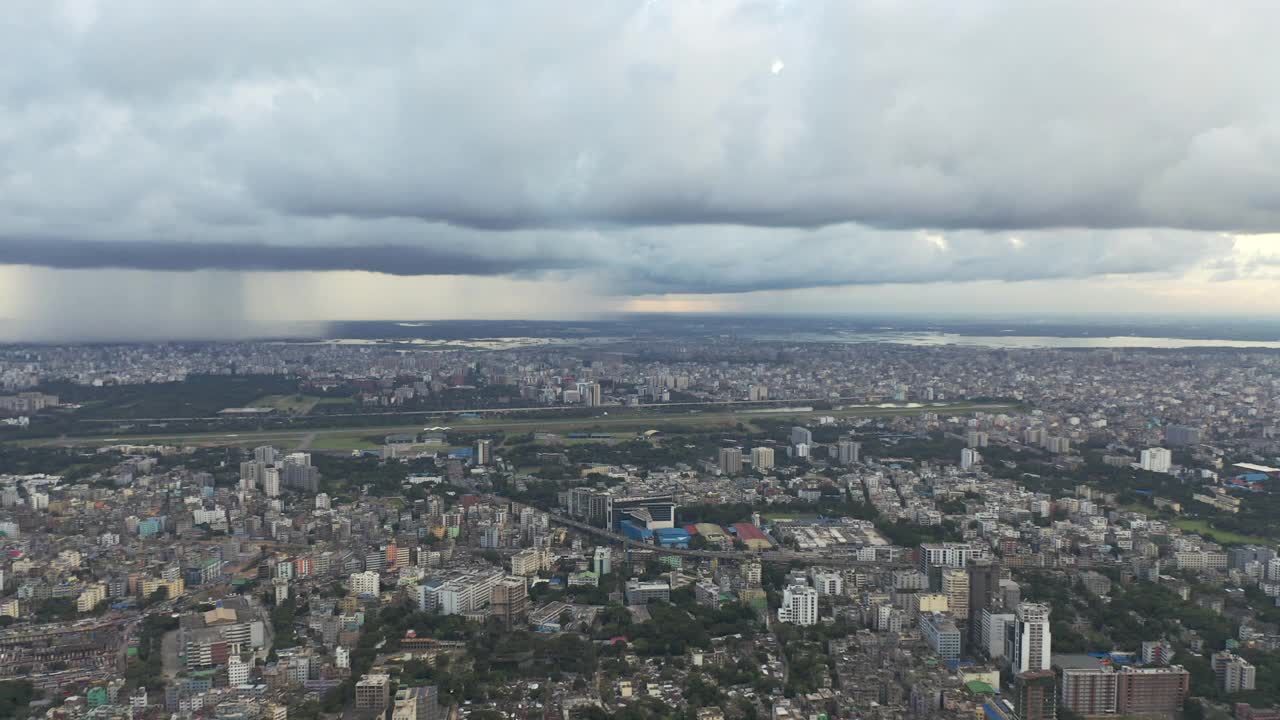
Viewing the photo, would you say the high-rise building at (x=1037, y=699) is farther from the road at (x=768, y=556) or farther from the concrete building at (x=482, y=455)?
the concrete building at (x=482, y=455)

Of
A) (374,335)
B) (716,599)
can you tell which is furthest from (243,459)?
(374,335)

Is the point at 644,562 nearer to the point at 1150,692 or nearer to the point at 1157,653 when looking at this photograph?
the point at 1157,653

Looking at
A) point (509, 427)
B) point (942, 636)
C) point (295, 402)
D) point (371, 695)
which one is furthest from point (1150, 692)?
point (295, 402)

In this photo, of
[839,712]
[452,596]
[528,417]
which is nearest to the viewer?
[839,712]

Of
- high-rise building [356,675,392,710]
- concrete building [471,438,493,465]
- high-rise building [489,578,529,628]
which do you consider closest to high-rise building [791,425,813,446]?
concrete building [471,438,493,465]

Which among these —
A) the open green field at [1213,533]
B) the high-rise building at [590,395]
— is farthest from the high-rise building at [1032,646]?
the high-rise building at [590,395]

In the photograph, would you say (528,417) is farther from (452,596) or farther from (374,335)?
(374,335)

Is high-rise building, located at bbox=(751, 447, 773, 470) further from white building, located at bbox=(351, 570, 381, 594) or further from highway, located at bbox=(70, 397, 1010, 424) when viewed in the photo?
white building, located at bbox=(351, 570, 381, 594)
